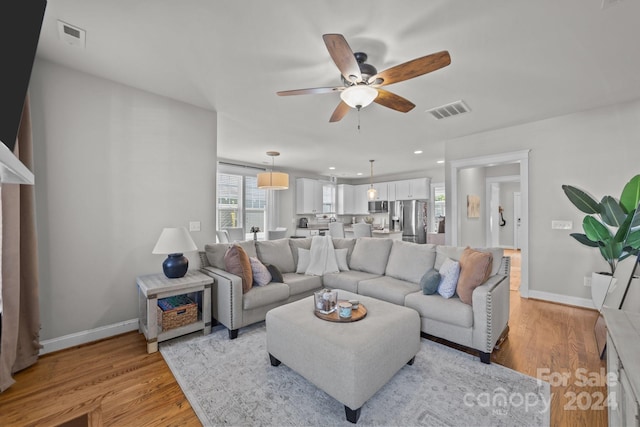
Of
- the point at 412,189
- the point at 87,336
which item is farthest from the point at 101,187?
the point at 412,189

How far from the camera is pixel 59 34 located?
6.61 ft

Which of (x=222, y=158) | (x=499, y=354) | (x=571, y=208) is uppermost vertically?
(x=222, y=158)

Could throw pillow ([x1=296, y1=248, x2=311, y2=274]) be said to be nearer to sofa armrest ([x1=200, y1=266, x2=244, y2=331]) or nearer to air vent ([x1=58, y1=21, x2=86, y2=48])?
sofa armrest ([x1=200, y1=266, x2=244, y2=331])

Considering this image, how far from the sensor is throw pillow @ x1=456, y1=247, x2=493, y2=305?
2361mm

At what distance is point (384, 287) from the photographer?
2879 millimetres

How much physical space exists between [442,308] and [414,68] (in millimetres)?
2026

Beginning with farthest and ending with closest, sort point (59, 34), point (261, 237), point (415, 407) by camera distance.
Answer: point (261, 237) < point (59, 34) < point (415, 407)

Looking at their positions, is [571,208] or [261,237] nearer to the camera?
[571,208]

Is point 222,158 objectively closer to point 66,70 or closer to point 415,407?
point 66,70

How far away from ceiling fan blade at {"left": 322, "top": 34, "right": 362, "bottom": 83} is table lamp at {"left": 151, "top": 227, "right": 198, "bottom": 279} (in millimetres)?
2172

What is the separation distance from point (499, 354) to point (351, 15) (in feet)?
9.83

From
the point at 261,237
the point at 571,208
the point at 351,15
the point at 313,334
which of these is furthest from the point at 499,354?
the point at 261,237

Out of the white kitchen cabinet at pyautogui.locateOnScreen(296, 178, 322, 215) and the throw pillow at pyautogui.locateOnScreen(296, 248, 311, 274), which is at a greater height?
the white kitchen cabinet at pyautogui.locateOnScreen(296, 178, 322, 215)

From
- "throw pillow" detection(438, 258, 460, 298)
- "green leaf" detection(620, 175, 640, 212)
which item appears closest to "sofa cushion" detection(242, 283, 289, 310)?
"throw pillow" detection(438, 258, 460, 298)
